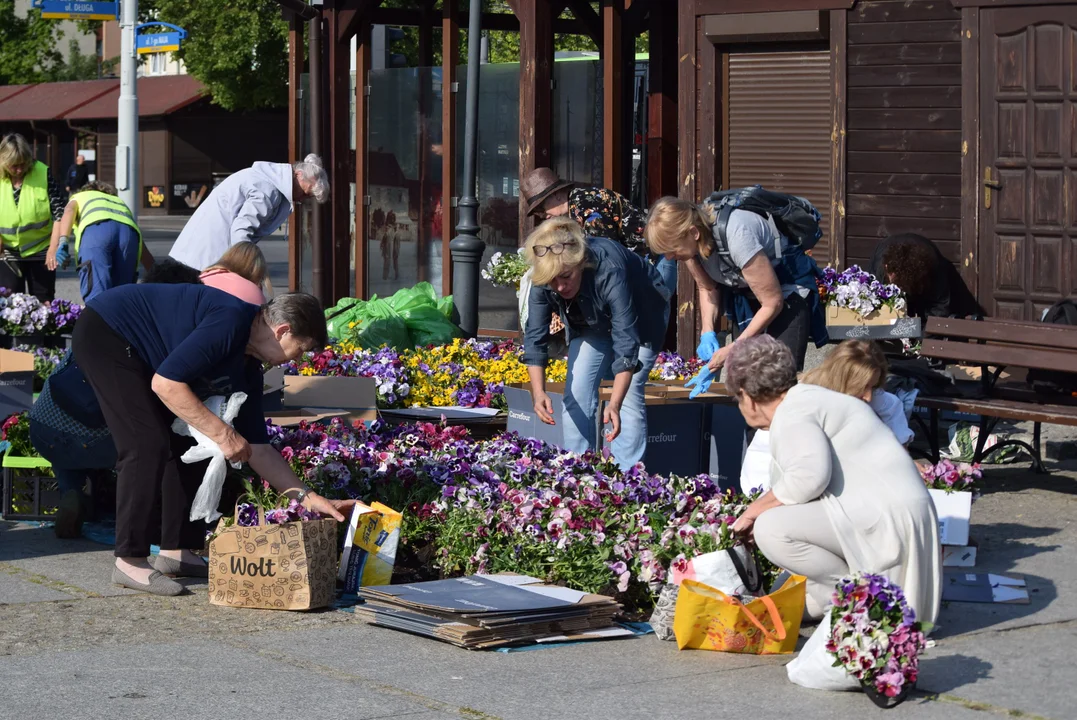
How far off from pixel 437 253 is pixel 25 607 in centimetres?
892

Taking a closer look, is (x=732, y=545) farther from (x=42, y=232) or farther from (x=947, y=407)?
(x=42, y=232)

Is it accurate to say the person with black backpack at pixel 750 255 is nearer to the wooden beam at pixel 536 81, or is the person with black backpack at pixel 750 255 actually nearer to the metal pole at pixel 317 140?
the wooden beam at pixel 536 81

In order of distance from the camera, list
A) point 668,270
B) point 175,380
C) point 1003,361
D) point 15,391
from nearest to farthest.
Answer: point 175,380
point 15,391
point 1003,361
point 668,270

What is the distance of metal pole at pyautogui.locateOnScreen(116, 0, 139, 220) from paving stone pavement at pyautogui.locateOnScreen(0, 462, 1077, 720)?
36.7 ft

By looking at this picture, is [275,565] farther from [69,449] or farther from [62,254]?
[62,254]

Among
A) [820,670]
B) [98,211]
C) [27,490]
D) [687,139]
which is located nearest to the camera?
[820,670]

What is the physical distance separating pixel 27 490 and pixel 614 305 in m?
2.82

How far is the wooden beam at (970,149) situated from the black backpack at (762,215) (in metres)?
3.60

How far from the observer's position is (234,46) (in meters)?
39.0

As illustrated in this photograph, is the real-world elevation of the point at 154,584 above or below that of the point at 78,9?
below

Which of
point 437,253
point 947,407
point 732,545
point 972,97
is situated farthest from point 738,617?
point 437,253

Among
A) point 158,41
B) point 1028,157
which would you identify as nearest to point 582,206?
point 1028,157

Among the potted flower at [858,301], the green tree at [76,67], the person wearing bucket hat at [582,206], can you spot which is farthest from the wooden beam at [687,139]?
the green tree at [76,67]

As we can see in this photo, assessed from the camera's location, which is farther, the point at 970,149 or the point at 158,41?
the point at 158,41
